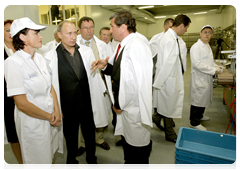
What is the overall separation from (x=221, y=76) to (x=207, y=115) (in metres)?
1.28

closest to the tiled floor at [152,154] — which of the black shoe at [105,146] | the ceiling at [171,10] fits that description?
the black shoe at [105,146]

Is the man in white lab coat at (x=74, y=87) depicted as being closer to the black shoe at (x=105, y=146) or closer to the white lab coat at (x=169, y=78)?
the black shoe at (x=105, y=146)

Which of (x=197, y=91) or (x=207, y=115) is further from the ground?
(x=197, y=91)

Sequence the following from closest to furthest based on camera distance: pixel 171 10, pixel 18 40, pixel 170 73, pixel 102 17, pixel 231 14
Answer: pixel 18 40 < pixel 170 73 < pixel 231 14 < pixel 102 17 < pixel 171 10

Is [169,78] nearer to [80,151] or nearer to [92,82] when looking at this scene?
[92,82]

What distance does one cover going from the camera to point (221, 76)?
2.29 metres

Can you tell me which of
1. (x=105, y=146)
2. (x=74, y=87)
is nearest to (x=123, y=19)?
(x=74, y=87)

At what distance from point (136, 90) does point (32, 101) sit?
869 millimetres

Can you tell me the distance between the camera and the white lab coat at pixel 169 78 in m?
2.08

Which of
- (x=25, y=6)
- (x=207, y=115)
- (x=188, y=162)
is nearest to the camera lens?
(x=188, y=162)

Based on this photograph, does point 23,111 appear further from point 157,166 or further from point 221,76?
point 221,76

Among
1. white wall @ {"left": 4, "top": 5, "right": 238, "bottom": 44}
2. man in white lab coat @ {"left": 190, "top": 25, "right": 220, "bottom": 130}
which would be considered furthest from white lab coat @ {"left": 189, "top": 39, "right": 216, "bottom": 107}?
white wall @ {"left": 4, "top": 5, "right": 238, "bottom": 44}

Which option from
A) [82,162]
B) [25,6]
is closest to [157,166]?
[82,162]

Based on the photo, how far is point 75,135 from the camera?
68.0 inches
